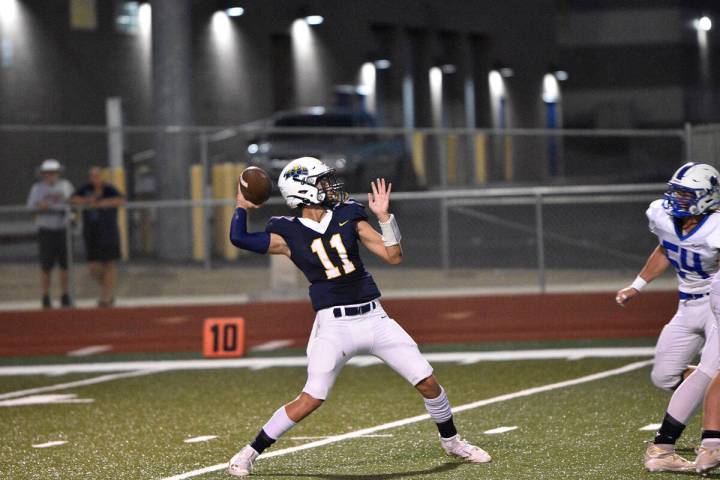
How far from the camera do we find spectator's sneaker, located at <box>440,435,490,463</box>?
702 centimetres

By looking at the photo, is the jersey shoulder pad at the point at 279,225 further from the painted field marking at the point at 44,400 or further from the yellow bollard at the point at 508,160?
the yellow bollard at the point at 508,160

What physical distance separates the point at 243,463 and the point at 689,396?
7.41 feet

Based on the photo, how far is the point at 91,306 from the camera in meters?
15.1

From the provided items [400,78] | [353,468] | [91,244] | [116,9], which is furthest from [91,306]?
[400,78]

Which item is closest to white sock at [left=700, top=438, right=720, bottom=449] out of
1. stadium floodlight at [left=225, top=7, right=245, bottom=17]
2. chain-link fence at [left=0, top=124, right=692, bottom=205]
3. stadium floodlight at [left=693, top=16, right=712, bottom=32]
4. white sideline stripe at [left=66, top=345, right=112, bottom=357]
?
white sideline stripe at [left=66, top=345, right=112, bottom=357]

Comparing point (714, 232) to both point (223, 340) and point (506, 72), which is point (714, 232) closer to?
point (223, 340)

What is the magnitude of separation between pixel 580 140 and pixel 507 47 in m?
3.22

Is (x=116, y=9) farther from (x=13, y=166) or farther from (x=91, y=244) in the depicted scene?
(x=91, y=244)

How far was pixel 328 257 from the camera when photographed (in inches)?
270

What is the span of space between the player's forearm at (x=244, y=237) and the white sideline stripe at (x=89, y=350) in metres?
6.78

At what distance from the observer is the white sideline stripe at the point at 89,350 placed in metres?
13.4

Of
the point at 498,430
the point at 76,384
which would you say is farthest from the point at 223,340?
the point at 498,430

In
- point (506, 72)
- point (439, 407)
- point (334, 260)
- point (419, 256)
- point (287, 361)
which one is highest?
point (506, 72)

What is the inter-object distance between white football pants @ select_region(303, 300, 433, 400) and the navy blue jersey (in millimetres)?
84
